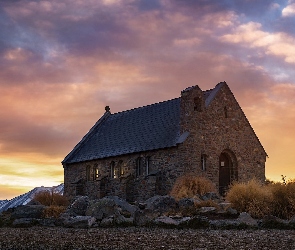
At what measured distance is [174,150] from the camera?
36562 millimetres

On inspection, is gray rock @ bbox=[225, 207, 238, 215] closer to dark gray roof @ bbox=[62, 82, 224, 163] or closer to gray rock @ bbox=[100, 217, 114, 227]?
gray rock @ bbox=[100, 217, 114, 227]

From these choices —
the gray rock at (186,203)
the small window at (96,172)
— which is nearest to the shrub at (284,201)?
the gray rock at (186,203)

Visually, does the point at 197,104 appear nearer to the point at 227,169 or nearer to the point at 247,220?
the point at 227,169

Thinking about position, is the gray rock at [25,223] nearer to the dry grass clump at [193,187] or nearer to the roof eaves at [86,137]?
the dry grass clump at [193,187]

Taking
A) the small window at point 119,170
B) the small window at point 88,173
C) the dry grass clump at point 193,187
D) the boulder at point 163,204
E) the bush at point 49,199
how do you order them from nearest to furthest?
the boulder at point 163,204, the dry grass clump at point 193,187, the bush at point 49,199, the small window at point 119,170, the small window at point 88,173

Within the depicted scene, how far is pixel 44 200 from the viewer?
32.6 meters

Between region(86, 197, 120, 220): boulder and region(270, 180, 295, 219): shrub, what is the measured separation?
24.0 feet

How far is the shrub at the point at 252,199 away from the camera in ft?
71.9

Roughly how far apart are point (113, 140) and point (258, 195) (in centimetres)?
2409

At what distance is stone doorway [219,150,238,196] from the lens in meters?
38.7

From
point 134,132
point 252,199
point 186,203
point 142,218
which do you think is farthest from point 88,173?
point 142,218

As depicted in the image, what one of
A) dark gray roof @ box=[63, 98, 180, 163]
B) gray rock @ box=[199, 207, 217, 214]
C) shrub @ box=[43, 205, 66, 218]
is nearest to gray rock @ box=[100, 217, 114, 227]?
gray rock @ box=[199, 207, 217, 214]

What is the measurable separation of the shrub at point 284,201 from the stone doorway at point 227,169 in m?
16.3

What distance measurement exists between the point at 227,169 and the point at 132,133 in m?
9.41
